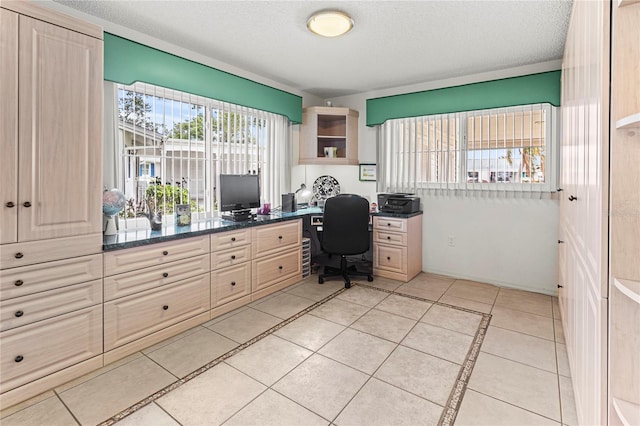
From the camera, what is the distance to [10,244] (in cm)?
179

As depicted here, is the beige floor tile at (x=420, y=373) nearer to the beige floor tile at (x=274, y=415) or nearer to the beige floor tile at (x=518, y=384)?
the beige floor tile at (x=518, y=384)

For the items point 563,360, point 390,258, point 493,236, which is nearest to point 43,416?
point 563,360

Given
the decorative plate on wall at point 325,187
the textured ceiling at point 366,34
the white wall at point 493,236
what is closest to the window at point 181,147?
the textured ceiling at point 366,34

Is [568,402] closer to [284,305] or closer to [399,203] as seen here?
[284,305]

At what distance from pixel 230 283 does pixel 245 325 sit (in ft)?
1.52

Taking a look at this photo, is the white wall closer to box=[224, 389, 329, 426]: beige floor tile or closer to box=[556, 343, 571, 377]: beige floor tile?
box=[556, 343, 571, 377]: beige floor tile

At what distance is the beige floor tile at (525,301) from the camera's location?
315cm

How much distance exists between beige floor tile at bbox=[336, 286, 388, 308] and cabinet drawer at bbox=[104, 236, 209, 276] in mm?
1568

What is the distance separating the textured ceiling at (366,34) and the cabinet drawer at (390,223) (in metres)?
1.78

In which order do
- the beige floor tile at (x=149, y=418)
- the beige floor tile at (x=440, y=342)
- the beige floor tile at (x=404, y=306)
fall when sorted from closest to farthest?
the beige floor tile at (x=149, y=418)
the beige floor tile at (x=440, y=342)
the beige floor tile at (x=404, y=306)

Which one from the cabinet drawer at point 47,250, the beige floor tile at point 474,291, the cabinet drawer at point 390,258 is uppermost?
the cabinet drawer at point 47,250

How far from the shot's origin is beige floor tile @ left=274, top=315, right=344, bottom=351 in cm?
252

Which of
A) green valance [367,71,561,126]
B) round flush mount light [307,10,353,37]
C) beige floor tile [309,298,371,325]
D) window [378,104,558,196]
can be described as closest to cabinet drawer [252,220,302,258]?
beige floor tile [309,298,371,325]

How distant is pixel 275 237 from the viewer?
3576 mm
